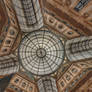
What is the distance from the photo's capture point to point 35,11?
67.8ft

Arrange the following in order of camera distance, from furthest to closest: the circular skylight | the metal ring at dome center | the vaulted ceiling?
the metal ring at dome center < the circular skylight < the vaulted ceiling

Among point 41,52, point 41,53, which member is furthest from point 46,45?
point 41,53

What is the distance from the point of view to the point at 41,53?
91.4 ft

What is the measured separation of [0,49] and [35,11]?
30.0ft

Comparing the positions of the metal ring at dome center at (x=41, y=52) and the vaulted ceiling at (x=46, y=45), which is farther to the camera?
the metal ring at dome center at (x=41, y=52)

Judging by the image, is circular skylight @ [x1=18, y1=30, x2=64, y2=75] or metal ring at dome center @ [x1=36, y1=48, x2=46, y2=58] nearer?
circular skylight @ [x1=18, y1=30, x2=64, y2=75]

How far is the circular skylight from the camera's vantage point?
1024 inches

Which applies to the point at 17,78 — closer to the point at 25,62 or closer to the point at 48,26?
the point at 25,62

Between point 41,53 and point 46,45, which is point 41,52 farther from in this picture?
point 46,45

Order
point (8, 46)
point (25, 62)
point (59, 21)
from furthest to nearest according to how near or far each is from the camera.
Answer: point (25, 62) < point (8, 46) < point (59, 21)

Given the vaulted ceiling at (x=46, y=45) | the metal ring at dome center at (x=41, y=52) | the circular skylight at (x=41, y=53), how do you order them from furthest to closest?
the metal ring at dome center at (x=41, y=52)
the circular skylight at (x=41, y=53)
the vaulted ceiling at (x=46, y=45)

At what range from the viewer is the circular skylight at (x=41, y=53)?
26014mm

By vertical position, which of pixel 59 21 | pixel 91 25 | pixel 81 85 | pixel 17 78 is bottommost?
pixel 81 85

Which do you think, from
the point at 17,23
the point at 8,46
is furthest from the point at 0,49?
the point at 17,23
